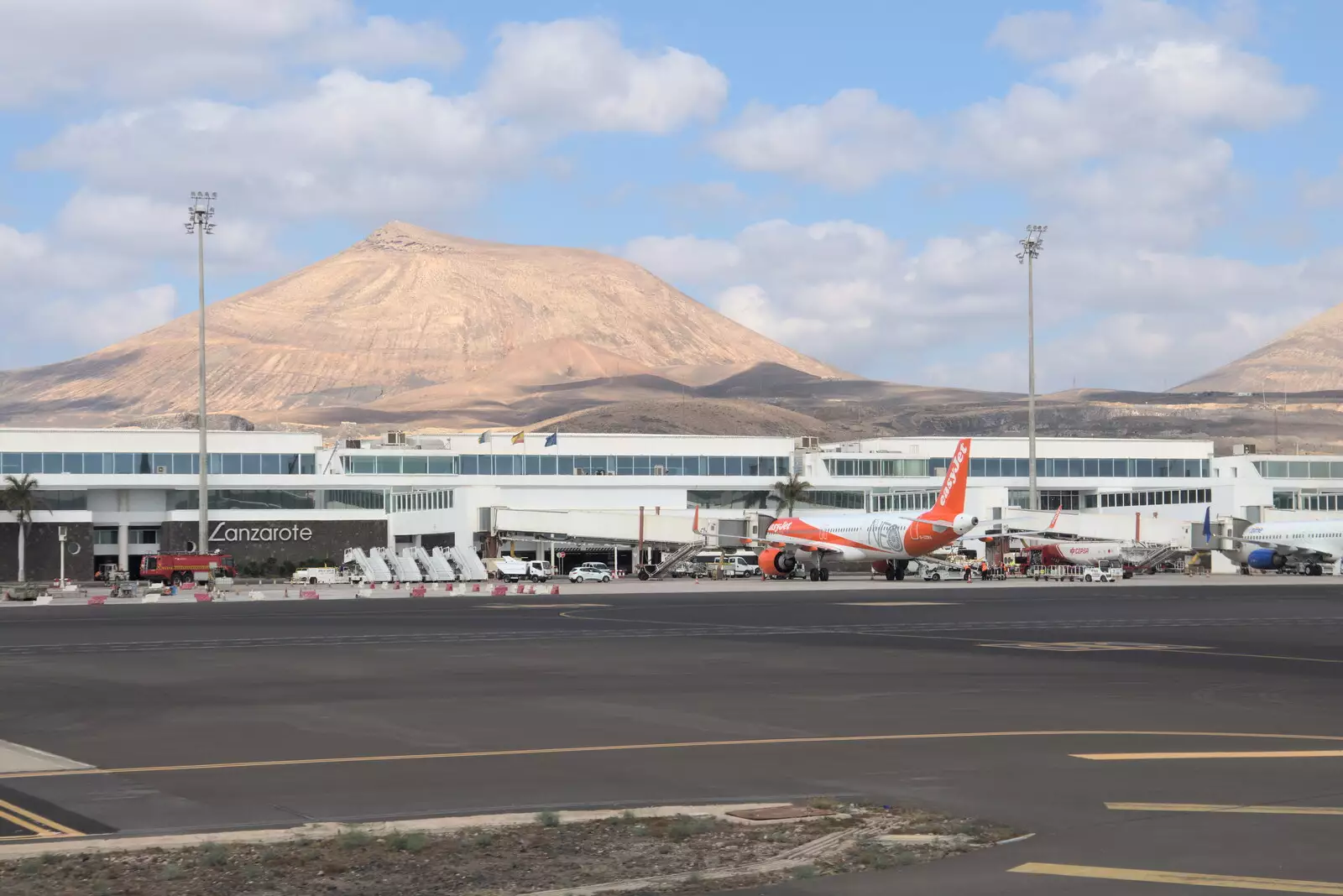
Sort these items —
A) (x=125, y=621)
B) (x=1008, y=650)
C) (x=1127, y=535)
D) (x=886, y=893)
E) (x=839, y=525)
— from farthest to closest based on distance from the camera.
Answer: (x=1127, y=535)
(x=839, y=525)
(x=125, y=621)
(x=1008, y=650)
(x=886, y=893)

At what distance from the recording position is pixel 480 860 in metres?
12.4

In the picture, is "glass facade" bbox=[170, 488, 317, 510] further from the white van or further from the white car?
the white car

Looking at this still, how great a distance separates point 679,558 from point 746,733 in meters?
86.2

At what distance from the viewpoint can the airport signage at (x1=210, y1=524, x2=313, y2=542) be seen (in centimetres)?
11775

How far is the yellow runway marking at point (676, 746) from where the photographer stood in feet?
58.8

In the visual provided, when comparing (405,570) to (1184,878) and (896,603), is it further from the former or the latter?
(1184,878)

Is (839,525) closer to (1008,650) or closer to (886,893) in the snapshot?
(1008,650)

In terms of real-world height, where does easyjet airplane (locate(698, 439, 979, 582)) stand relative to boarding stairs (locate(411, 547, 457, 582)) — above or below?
above

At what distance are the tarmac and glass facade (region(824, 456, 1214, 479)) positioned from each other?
92.4 metres

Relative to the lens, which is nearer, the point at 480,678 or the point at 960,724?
the point at 960,724

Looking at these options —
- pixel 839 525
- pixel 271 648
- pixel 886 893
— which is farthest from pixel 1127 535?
pixel 886 893

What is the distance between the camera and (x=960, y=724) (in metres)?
21.5

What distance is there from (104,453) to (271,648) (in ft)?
281

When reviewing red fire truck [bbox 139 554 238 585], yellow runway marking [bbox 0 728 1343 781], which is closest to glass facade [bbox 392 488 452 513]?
red fire truck [bbox 139 554 238 585]
